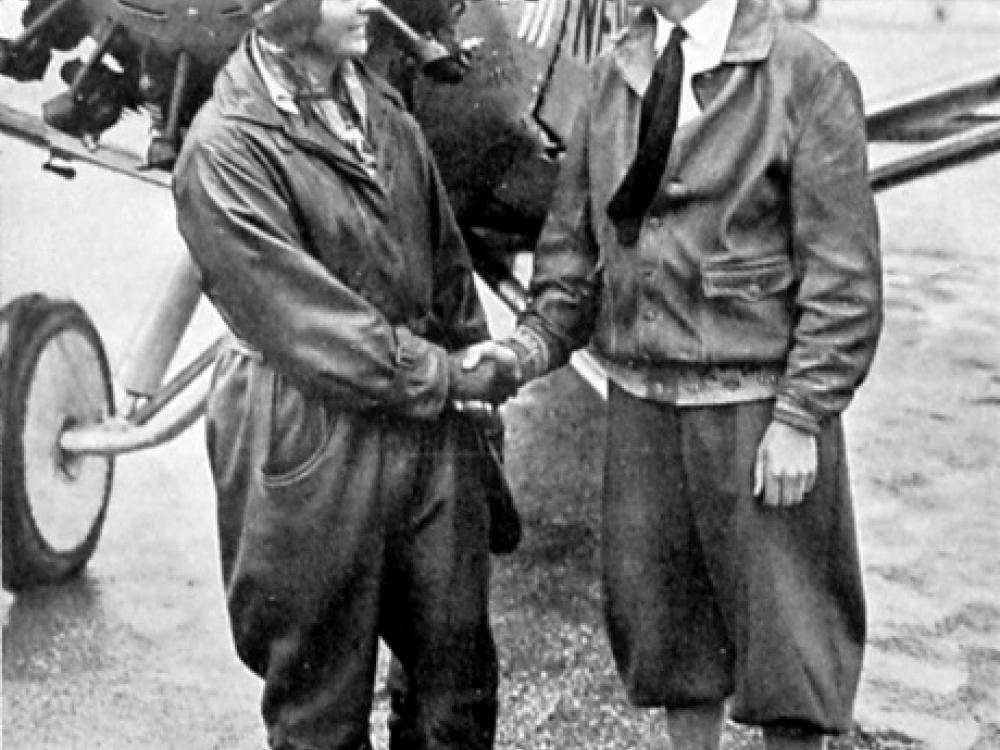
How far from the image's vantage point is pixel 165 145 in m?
3.51

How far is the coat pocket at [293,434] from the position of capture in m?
2.67

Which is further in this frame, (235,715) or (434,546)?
(235,715)

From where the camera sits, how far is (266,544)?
2699 mm

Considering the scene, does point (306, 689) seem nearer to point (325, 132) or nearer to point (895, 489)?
point (325, 132)

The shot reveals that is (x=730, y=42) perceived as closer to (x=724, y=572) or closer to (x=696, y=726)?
(x=724, y=572)

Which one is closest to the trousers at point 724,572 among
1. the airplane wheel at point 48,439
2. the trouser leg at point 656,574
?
the trouser leg at point 656,574

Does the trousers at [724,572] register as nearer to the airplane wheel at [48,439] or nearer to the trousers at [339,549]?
the trousers at [339,549]

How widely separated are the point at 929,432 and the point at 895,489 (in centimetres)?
54

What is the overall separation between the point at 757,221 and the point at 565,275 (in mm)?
363

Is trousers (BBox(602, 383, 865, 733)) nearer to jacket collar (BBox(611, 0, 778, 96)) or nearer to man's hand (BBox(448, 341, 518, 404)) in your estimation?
man's hand (BBox(448, 341, 518, 404))

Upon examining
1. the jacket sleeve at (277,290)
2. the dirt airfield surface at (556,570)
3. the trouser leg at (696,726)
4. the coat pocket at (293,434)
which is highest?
the jacket sleeve at (277,290)

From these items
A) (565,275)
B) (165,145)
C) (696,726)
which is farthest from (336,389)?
(165,145)

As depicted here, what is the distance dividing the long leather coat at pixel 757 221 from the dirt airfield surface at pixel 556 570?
1.26 meters

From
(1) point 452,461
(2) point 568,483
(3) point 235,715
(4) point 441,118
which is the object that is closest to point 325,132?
(1) point 452,461
